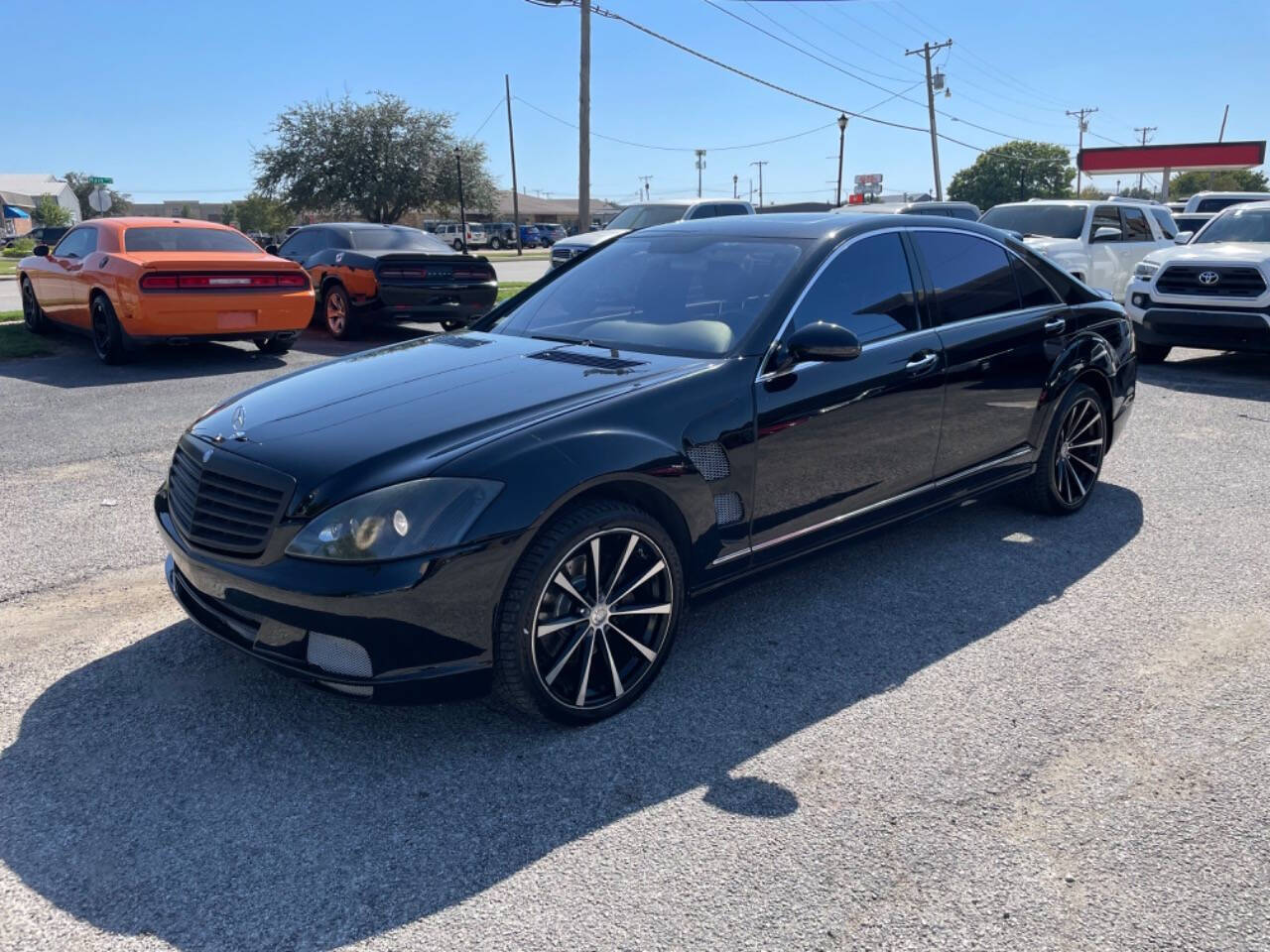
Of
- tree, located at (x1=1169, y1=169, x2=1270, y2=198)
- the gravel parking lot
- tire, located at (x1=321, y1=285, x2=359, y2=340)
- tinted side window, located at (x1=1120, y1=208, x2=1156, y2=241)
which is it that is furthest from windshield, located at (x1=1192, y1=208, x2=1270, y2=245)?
tree, located at (x1=1169, y1=169, x2=1270, y2=198)

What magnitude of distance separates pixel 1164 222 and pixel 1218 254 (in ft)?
16.9

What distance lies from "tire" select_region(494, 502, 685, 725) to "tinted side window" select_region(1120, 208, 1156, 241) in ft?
43.3

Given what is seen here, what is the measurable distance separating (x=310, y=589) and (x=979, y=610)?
111 inches

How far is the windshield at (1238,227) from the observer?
1156 centimetres

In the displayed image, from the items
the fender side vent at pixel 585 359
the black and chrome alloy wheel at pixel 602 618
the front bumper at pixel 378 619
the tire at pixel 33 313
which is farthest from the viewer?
the tire at pixel 33 313

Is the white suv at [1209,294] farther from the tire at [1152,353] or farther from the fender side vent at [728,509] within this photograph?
the fender side vent at [728,509]

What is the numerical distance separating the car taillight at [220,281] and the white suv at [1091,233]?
8903 millimetres

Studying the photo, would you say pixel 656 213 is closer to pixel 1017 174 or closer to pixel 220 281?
pixel 220 281

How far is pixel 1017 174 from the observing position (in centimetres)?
10162

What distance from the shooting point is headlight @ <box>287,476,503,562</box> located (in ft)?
9.99

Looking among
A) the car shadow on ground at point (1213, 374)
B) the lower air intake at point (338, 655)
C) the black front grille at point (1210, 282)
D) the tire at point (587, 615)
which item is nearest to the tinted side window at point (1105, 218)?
the car shadow on ground at point (1213, 374)

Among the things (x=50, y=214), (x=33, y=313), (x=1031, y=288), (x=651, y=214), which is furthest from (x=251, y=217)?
(x=1031, y=288)

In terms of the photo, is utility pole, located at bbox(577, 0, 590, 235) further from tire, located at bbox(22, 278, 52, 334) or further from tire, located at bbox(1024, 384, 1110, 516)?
tire, located at bbox(1024, 384, 1110, 516)

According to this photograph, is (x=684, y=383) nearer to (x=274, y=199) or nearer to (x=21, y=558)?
(x=21, y=558)
